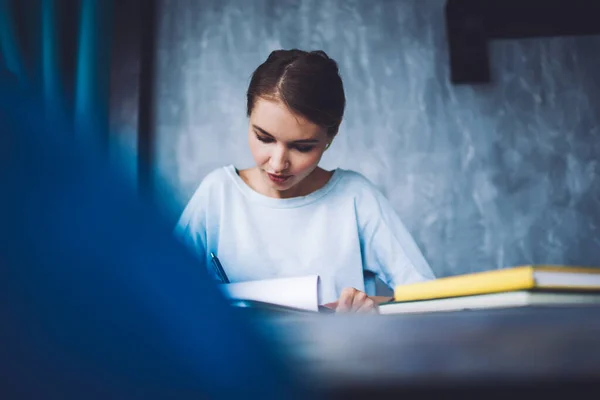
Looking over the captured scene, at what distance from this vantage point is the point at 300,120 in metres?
1.13

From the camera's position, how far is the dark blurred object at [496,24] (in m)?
1.45

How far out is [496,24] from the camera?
4.94 feet

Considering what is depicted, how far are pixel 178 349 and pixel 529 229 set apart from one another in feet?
5.05

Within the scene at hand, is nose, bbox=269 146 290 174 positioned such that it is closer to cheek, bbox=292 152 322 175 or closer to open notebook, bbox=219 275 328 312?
cheek, bbox=292 152 322 175

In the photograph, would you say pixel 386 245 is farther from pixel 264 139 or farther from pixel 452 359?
pixel 452 359

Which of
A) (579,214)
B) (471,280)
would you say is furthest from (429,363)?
(579,214)

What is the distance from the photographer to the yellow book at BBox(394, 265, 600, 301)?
0.40 metres

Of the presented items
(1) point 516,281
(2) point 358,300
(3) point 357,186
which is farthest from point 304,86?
(1) point 516,281

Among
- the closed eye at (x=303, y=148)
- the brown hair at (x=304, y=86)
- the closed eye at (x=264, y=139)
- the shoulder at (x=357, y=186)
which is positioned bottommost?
the shoulder at (x=357, y=186)

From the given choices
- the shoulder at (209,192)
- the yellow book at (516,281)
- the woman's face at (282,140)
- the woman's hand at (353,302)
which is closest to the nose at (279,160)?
the woman's face at (282,140)

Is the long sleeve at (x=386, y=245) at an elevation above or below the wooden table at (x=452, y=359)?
below

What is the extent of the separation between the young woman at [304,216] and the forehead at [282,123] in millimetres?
26

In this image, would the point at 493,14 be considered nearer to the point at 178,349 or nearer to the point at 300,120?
the point at 300,120

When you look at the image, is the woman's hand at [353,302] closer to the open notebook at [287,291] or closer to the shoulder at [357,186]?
the open notebook at [287,291]
